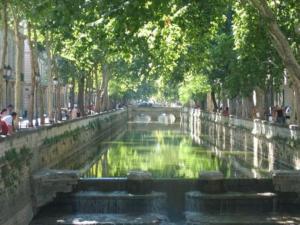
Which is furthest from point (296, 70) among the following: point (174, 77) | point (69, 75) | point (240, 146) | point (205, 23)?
point (174, 77)

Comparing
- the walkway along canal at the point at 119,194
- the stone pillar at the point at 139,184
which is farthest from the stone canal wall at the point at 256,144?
the stone pillar at the point at 139,184

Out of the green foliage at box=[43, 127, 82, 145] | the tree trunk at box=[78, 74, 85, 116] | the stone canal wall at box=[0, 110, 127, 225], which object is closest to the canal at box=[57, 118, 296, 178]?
the green foliage at box=[43, 127, 82, 145]

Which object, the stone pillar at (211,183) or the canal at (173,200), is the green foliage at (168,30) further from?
the stone pillar at (211,183)

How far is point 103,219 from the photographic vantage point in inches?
936

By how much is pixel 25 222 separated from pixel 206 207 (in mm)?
6619

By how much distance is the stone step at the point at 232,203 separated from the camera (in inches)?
984

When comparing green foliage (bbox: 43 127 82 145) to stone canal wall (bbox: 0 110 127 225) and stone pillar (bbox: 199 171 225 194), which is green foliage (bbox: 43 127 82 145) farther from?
stone pillar (bbox: 199 171 225 194)

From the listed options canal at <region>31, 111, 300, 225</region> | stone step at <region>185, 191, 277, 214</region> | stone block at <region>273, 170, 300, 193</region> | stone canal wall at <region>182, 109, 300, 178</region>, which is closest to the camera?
canal at <region>31, 111, 300, 225</region>

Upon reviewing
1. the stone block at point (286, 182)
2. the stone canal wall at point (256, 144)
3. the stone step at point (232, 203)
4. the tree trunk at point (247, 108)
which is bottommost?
the stone step at point (232, 203)

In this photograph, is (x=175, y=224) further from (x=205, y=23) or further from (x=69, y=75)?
(x=69, y=75)

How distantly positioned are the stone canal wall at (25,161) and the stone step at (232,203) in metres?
6.03

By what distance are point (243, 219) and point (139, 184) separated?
14.9 ft

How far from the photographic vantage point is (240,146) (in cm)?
4947

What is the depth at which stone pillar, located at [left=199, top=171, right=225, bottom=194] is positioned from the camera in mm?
26031
